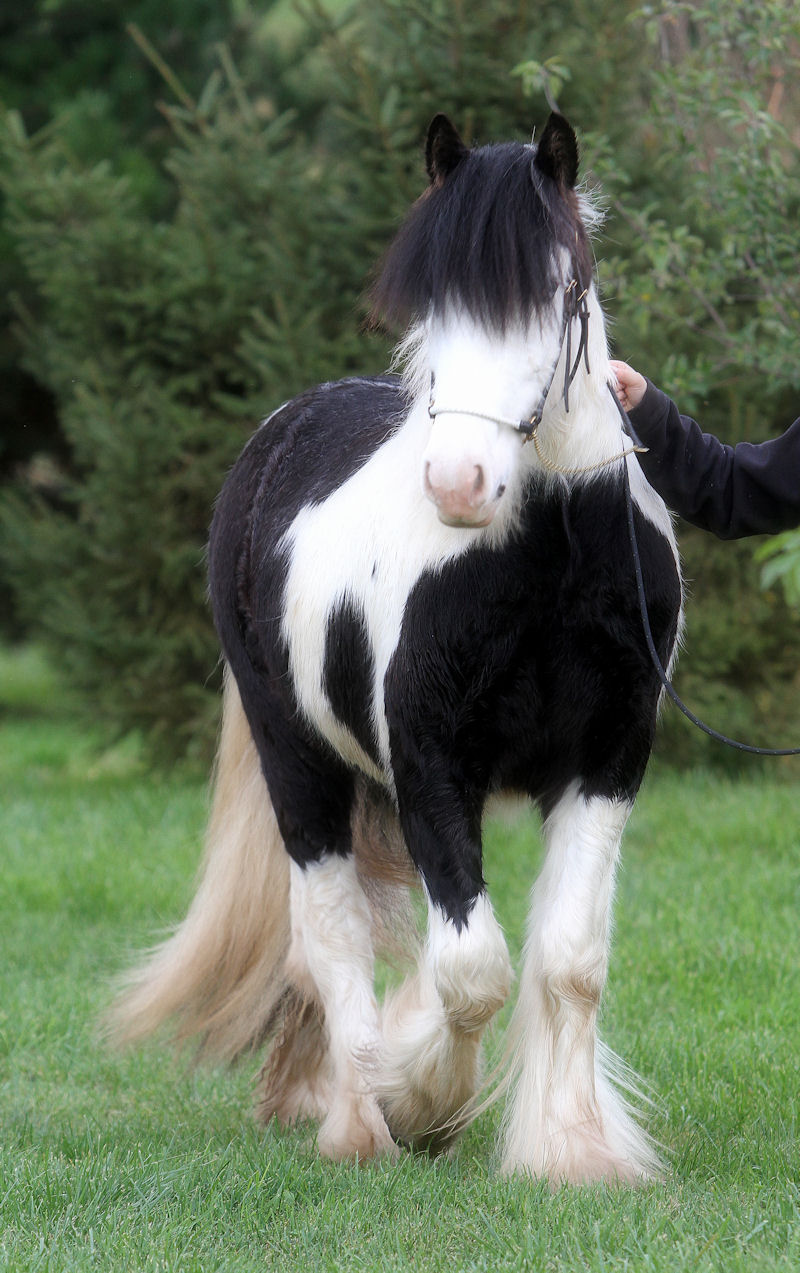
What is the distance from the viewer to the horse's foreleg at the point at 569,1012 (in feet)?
9.41

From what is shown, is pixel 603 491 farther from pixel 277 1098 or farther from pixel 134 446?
pixel 134 446

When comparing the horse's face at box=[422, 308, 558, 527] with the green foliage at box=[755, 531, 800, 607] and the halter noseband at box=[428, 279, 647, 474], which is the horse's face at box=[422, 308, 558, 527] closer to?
the halter noseband at box=[428, 279, 647, 474]

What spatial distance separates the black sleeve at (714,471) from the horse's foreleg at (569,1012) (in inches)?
25.7

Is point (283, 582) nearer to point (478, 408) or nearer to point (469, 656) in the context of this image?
point (469, 656)

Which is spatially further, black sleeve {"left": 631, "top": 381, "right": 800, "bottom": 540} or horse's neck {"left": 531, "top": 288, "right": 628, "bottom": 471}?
black sleeve {"left": 631, "top": 381, "right": 800, "bottom": 540}

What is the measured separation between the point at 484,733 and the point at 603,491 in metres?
0.51

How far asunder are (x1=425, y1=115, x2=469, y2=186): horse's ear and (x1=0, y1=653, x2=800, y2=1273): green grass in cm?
192

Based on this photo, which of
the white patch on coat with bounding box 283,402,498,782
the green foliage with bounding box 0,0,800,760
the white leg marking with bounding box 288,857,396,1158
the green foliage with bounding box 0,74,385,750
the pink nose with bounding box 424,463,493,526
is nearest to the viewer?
the pink nose with bounding box 424,463,493,526

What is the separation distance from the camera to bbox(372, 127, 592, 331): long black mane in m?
2.50

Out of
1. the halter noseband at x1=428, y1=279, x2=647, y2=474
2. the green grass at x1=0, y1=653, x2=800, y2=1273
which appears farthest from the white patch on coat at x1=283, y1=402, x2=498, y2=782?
the green grass at x1=0, y1=653, x2=800, y2=1273

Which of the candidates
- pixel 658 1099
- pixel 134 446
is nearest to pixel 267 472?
pixel 658 1099

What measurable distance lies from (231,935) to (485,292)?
2.04 metres

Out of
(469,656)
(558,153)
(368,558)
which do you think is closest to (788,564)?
(368,558)

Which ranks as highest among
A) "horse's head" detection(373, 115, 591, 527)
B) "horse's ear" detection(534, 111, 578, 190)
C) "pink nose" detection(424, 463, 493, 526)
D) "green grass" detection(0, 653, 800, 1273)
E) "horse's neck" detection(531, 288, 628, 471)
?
"horse's ear" detection(534, 111, 578, 190)
